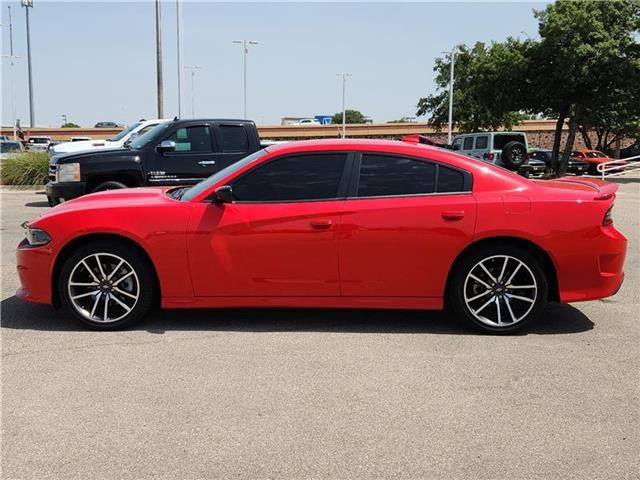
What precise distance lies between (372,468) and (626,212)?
13.6 meters

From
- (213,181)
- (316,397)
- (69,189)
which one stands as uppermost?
(213,181)

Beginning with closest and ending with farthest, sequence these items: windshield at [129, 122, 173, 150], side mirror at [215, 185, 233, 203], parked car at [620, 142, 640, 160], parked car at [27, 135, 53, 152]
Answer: side mirror at [215, 185, 233, 203] < windshield at [129, 122, 173, 150] < parked car at [27, 135, 53, 152] < parked car at [620, 142, 640, 160]

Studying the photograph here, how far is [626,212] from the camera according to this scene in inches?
582

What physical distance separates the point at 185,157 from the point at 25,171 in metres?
11.5

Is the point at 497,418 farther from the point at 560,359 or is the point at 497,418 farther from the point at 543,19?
the point at 543,19

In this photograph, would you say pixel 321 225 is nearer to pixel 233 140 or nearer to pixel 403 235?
pixel 403 235

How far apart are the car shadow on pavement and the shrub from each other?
1584 cm

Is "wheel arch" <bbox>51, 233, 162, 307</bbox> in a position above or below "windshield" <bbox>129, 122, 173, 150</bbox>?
below

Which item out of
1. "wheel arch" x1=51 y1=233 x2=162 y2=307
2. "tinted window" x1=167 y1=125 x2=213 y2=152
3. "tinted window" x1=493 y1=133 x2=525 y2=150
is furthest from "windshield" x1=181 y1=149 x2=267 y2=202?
"tinted window" x1=493 y1=133 x2=525 y2=150

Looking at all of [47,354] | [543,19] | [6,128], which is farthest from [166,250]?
[6,128]

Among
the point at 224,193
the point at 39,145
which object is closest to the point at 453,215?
the point at 224,193

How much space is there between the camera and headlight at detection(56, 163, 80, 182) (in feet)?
35.9

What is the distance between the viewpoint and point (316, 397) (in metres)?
3.96

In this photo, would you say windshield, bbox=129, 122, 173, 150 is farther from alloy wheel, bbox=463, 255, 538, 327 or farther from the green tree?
the green tree
